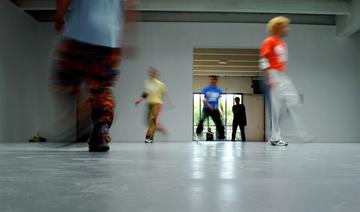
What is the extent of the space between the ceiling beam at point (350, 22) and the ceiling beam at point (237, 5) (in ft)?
0.76

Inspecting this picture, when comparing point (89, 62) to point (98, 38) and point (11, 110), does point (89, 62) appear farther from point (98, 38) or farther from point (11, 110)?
point (11, 110)

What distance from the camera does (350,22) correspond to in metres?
10.5

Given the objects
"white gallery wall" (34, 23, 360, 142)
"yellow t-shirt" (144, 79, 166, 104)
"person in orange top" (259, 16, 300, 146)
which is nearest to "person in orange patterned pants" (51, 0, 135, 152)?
"person in orange top" (259, 16, 300, 146)

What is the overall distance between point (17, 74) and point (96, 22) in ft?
26.3

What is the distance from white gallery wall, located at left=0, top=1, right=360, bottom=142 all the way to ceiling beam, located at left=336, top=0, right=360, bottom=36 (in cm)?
28

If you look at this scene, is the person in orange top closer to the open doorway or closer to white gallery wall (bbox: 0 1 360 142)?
white gallery wall (bbox: 0 1 360 142)

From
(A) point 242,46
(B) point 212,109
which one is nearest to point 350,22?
(A) point 242,46

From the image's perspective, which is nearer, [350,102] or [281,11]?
[281,11]

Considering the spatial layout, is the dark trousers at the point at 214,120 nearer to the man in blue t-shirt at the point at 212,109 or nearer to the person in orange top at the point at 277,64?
the man in blue t-shirt at the point at 212,109

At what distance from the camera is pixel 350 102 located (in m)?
11.5

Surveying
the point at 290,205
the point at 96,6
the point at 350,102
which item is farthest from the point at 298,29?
the point at 290,205

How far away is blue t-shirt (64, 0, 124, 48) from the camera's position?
113 inches

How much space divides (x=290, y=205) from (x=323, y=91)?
11126 mm

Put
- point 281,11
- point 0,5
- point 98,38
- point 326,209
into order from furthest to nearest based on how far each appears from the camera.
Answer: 1. point 281,11
2. point 0,5
3. point 98,38
4. point 326,209
